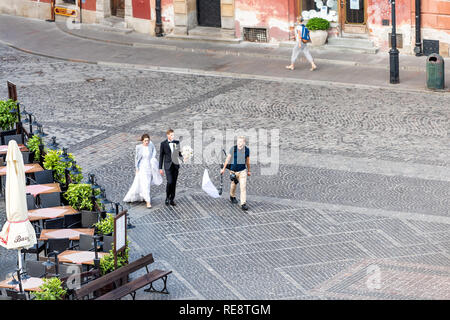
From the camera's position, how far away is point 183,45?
112ft

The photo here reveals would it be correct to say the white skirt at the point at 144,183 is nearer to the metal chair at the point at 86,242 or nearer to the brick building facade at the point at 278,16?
the metal chair at the point at 86,242

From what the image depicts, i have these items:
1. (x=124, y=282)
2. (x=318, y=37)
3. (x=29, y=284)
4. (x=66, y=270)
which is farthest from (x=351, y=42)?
(x=29, y=284)

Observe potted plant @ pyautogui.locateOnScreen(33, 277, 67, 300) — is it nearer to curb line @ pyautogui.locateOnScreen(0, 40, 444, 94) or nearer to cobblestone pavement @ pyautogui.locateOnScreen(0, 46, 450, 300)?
cobblestone pavement @ pyautogui.locateOnScreen(0, 46, 450, 300)

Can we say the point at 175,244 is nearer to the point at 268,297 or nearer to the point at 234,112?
the point at 268,297

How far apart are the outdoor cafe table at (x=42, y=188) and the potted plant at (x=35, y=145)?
5.49ft

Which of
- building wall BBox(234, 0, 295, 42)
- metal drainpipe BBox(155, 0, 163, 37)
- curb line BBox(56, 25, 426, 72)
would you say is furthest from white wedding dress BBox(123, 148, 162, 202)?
metal drainpipe BBox(155, 0, 163, 37)

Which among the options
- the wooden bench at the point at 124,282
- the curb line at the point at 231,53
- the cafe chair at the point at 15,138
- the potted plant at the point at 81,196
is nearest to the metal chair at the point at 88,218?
the potted plant at the point at 81,196

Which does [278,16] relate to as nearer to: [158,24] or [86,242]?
[158,24]

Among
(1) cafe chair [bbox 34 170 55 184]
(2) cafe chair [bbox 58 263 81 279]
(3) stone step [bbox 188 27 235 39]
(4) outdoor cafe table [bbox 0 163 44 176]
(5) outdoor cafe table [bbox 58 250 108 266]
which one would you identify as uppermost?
(3) stone step [bbox 188 27 235 39]

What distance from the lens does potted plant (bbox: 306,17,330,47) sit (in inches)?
1251

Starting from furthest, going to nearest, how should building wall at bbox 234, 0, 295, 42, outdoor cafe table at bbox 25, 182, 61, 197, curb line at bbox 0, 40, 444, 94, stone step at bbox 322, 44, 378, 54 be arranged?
building wall at bbox 234, 0, 295, 42
stone step at bbox 322, 44, 378, 54
curb line at bbox 0, 40, 444, 94
outdoor cafe table at bbox 25, 182, 61, 197

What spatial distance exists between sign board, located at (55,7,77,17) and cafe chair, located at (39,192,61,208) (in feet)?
67.3

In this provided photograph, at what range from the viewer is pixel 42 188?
19.5 meters

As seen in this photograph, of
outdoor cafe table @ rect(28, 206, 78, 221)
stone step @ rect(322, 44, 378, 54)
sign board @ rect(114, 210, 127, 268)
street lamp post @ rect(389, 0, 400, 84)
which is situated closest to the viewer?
sign board @ rect(114, 210, 127, 268)
